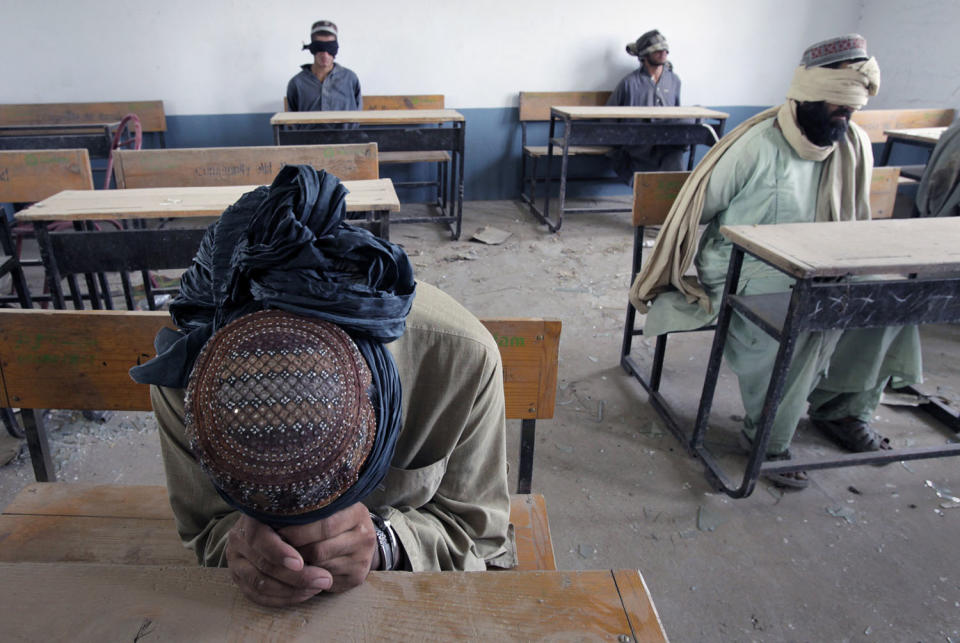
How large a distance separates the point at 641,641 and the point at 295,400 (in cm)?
43

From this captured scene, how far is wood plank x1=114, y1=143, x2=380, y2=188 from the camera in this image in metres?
3.00

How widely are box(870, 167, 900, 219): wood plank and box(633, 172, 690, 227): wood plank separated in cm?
94

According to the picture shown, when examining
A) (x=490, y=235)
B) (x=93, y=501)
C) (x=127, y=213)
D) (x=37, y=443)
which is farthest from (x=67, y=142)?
(x=93, y=501)

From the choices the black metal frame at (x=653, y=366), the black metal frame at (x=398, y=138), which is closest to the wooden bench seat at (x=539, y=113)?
the black metal frame at (x=398, y=138)

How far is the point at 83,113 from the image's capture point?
5.35 metres

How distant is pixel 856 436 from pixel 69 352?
261 cm

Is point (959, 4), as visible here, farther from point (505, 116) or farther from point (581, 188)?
point (505, 116)

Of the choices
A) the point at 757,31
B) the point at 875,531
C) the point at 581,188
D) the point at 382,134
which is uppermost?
the point at 757,31

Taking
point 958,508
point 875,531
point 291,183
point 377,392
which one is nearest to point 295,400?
point 377,392

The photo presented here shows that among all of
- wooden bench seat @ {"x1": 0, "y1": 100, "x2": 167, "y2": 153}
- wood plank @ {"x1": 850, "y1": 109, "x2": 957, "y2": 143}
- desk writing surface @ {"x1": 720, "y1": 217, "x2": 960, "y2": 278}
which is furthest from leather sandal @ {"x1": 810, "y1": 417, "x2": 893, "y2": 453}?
wooden bench seat @ {"x1": 0, "y1": 100, "x2": 167, "y2": 153}

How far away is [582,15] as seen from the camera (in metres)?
5.95

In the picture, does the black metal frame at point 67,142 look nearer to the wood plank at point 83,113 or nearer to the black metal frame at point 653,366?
the wood plank at point 83,113

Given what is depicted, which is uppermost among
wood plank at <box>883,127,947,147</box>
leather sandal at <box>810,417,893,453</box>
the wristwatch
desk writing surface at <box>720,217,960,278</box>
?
wood plank at <box>883,127,947,147</box>

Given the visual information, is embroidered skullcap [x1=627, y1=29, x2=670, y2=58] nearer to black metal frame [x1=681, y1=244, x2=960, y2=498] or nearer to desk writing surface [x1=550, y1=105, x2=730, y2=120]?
desk writing surface [x1=550, y1=105, x2=730, y2=120]
